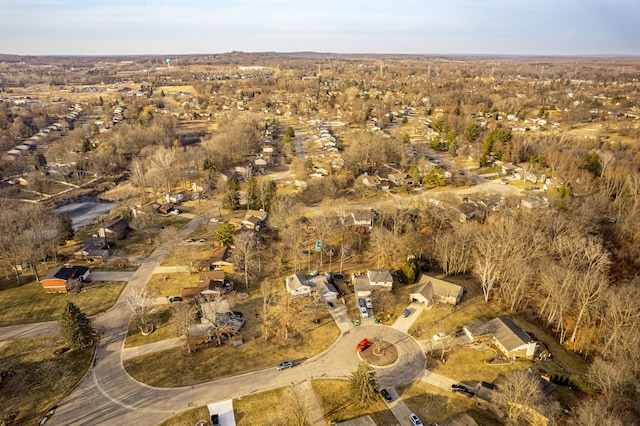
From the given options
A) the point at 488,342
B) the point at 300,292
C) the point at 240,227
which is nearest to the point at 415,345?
the point at 488,342

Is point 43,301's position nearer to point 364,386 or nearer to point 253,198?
point 253,198

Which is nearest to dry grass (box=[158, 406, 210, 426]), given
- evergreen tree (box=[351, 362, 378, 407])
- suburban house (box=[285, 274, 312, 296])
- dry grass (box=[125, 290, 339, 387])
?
dry grass (box=[125, 290, 339, 387])

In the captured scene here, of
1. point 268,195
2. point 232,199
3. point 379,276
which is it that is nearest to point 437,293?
point 379,276

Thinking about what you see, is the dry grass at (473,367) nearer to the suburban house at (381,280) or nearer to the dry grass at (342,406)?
the dry grass at (342,406)

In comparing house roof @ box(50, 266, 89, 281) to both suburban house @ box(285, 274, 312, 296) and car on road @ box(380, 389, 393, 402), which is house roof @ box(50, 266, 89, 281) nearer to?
suburban house @ box(285, 274, 312, 296)

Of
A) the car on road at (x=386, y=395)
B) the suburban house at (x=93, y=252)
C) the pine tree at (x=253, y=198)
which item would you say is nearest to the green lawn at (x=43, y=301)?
the suburban house at (x=93, y=252)

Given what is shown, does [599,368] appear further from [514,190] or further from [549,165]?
[549,165]
